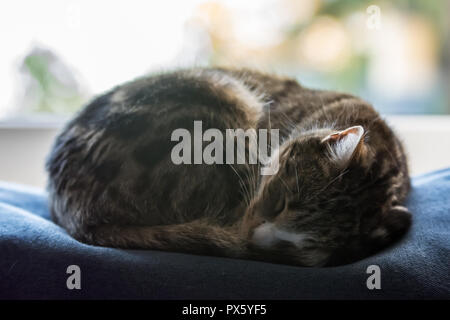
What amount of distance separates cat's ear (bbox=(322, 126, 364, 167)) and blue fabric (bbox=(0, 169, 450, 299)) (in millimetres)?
200

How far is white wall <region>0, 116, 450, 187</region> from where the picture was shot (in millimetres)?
1911

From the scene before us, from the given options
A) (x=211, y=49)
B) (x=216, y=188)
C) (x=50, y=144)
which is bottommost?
(x=216, y=188)

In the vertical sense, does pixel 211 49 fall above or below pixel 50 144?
above

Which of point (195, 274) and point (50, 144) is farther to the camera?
point (50, 144)

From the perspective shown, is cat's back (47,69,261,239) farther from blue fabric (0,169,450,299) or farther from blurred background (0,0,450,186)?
blurred background (0,0,450,186)

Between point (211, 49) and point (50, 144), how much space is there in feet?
2.90

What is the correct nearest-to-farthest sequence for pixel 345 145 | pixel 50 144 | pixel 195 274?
pixel 195 274
pixel 345 145
pixel 50 144

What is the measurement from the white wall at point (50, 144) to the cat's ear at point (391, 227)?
111cm

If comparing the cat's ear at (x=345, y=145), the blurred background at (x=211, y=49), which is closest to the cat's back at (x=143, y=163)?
the cat's ear at (x=345, y=145)

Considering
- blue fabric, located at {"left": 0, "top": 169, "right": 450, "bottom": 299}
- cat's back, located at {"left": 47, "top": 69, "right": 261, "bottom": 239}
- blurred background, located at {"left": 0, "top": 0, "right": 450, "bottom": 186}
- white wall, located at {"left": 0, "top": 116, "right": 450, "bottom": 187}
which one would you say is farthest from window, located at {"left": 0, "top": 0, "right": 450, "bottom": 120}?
blue fabric, located at {"left": 0, "top": 169, "right": 450, "bottom": 299}

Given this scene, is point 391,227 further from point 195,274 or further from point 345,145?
point 195,274

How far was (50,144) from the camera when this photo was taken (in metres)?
1.95

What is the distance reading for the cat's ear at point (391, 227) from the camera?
32.8 inches

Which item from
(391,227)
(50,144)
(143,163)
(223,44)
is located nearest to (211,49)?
(223,44)
